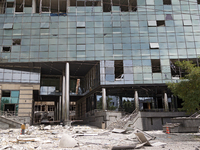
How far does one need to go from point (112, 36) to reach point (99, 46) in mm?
3367

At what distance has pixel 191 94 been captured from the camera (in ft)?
62.1

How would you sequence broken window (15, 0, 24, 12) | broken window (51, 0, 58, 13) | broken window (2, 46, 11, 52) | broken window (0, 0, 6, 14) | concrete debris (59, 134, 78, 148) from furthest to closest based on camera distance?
broken window (51, 0, 58, 13) → broken window (15, 0, 24, 12) → broken window (0, 0, 6, 14) → broken window (2, 46, 11, 52) → concrete debris (59, 134, 78, 148)

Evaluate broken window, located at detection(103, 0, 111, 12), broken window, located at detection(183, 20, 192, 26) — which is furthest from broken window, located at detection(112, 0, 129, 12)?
broken window, located at detection(183, 20, 192, 26)

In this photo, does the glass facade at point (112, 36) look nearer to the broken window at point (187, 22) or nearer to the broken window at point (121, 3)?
the broken window at point (187, 22)

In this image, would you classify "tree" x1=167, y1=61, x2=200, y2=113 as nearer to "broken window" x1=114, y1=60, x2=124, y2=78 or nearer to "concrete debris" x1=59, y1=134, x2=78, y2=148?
"concrete debris" x1=59, y1=134, x2=78, y2=148

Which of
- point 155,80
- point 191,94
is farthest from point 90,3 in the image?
point 191,94

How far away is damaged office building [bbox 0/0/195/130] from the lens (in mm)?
39844

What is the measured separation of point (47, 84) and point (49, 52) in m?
14.9

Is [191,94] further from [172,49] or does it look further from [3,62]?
[3,62]

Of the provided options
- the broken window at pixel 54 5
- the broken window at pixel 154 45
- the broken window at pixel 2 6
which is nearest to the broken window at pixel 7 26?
the broken window at pixel 2 6

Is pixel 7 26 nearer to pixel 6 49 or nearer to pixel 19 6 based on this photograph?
pixel 6 49

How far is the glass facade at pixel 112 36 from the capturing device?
40.2 metres

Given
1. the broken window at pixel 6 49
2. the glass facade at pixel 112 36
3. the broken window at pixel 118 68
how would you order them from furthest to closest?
the broken window at pixel 118 68
the broken window at pixel 6 49
the glass facade at pixel 112 36

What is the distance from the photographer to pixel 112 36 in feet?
135
